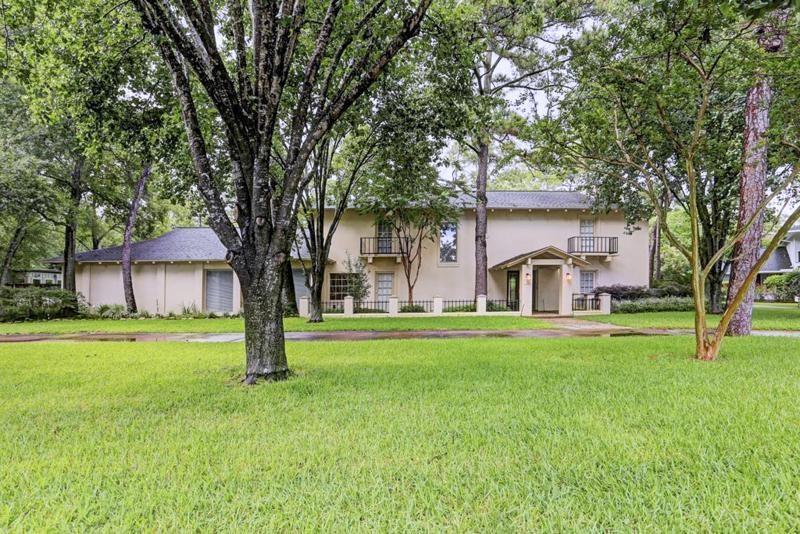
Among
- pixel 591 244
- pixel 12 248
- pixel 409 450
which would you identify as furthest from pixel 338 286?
pixel 409 450

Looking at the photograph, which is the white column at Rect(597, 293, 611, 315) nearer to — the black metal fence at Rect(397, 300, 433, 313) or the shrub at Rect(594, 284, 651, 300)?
the shrub at Rect(594, 284, 651, 300)

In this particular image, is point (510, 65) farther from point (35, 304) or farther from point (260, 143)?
point (35, 304)

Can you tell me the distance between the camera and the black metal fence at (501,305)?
17797 mm

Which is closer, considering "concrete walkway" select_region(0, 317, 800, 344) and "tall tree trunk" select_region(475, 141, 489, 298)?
"concrete walkway" select_region(0, 317, 800, 344)

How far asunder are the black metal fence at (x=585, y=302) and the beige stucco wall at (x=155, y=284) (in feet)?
51.8

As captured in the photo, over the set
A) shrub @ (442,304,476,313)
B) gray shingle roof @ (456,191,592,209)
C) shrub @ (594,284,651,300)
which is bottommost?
shrub @ (442,304,476,313)

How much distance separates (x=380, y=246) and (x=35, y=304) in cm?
1440

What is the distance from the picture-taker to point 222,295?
61.9 feet

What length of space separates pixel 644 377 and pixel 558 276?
14551 mm

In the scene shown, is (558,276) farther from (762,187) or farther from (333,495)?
(333,495)

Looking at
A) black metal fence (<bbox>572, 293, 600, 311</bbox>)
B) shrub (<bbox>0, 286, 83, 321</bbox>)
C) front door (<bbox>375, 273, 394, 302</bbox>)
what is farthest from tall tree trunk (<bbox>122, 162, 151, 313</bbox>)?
black metal fence (<bbox>572, 293, 600, 311</bbox>)

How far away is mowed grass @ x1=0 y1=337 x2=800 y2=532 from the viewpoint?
2.12m

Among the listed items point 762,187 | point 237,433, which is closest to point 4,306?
point 237,433

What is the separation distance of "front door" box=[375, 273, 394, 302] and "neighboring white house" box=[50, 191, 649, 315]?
1.9 inches
